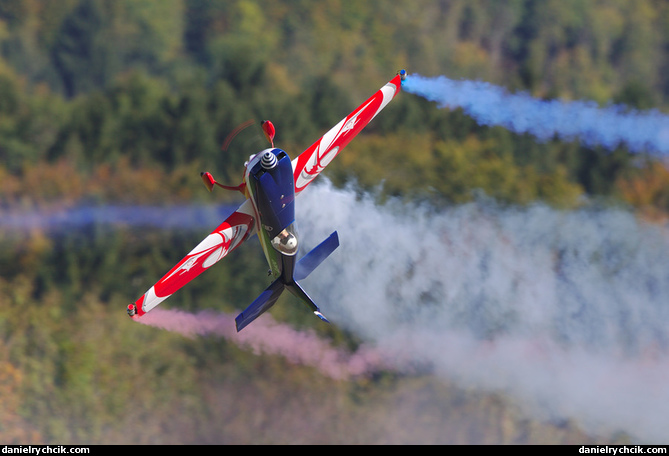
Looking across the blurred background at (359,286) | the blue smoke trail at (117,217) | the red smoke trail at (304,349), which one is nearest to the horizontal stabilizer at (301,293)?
the blurred background at (359,286)

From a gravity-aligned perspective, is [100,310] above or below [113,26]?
below

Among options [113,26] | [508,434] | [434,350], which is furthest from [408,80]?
[113,26]

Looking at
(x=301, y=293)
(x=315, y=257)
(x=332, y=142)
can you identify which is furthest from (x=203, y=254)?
(x=332, y=142)

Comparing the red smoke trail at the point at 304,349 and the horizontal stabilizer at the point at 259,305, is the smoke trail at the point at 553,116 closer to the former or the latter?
the horizontal stabilizer at the point at 259,305

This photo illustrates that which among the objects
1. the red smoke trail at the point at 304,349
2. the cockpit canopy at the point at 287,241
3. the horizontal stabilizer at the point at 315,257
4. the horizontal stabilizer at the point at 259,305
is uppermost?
the red smoke trail at the point at 304,349

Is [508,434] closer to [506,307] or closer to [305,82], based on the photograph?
[506,307]

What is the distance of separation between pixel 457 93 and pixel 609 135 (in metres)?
4.68

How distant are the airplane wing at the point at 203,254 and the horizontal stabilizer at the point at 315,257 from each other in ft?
4.94

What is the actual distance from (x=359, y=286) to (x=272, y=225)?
5.96 m

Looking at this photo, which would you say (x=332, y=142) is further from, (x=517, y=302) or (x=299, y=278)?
(x=517, y=302)

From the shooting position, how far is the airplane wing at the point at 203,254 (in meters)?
24.0

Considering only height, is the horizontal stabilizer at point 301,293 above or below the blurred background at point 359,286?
below

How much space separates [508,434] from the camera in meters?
30.7

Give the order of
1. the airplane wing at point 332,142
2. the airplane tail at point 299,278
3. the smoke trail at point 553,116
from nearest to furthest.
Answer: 1. the airplane tail at point 299,278
2. the airplane wing at point 332,142
3. the smoke trail at point 553,116
